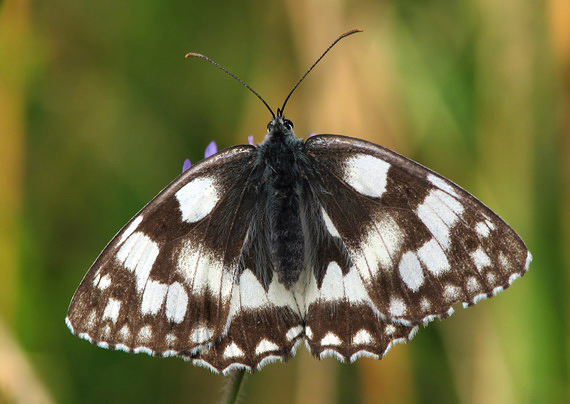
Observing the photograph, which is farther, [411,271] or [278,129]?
[278,129]

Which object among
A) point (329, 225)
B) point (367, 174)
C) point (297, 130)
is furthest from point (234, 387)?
point (297, 130)

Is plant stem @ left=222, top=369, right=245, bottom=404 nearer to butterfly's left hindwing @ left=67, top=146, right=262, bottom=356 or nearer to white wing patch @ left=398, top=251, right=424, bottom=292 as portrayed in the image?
butterfly's left hindwing @ left=67, top=146, right=262, bottom=356

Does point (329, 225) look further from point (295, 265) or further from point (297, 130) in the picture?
point (297, 130)

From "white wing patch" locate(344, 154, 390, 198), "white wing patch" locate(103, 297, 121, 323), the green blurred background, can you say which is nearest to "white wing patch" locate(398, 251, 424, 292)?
"white wing patch" locate(344, 154, 390, 198)

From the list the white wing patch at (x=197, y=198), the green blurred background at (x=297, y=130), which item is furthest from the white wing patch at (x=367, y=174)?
the green blurred background at (x=297, y=130)

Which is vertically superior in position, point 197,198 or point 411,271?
point 197,198

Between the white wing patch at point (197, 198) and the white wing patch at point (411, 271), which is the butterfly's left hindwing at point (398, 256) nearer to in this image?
the white wing patch at point (411, 271)
